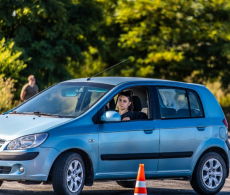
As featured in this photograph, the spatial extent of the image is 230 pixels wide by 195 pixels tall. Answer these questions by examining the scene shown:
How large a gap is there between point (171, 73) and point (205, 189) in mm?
25064

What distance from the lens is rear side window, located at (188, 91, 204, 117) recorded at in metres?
9.13

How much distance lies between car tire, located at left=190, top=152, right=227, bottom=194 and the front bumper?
2443mm

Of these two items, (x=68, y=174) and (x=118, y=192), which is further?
(x=118, y=192)

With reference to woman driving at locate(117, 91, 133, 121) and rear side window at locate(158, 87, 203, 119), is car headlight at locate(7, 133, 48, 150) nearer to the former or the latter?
woman driving at locate(117, 91, 133, 121)

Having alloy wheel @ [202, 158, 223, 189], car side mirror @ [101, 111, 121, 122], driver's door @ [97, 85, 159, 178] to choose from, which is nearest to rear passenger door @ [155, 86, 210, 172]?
driver's door @ [97, 85, 159, 178]

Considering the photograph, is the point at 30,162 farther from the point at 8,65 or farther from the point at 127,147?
the point at 8,65

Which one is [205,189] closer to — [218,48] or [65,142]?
[65,142]

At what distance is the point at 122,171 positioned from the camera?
8.18m

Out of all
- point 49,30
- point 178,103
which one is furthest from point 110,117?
point 49,30

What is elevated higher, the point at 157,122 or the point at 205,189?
the point at 157,122

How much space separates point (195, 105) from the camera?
9.23 m

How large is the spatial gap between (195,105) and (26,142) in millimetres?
2863

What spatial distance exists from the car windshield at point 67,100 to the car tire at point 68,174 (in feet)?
2.00

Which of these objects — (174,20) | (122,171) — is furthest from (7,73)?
(174,20)
